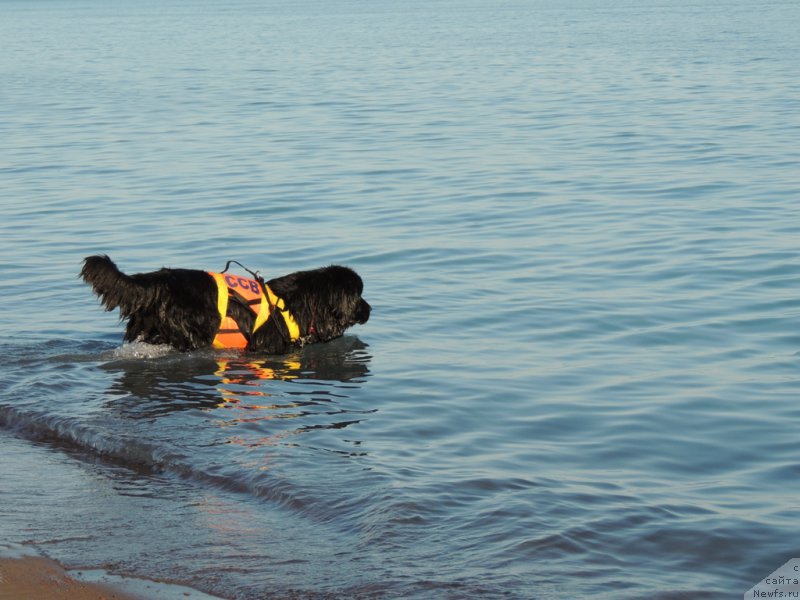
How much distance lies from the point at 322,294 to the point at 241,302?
0.63m

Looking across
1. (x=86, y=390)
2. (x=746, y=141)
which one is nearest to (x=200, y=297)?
(x=86, y=390)

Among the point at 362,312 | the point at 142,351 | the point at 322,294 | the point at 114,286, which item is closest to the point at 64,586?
the point at 114,286

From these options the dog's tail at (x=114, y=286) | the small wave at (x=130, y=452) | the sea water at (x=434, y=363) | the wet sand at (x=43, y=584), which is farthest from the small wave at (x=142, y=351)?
the wet sand at (x=43, y=584)

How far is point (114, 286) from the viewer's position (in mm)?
8250

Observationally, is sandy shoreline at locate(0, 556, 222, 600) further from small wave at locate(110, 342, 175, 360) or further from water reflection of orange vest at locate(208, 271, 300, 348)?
water reflection of orange vest at locate(208, 271, 300, 348)

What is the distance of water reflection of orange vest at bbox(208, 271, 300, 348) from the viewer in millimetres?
8883

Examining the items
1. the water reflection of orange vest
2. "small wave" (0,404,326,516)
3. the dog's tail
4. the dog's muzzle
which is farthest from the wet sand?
the dog's muzzle

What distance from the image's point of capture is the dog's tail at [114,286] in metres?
8.15

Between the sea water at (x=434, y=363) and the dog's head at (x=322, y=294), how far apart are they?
278 millimetres

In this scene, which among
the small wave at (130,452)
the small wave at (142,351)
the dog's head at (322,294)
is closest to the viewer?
the small wave at (130,452)

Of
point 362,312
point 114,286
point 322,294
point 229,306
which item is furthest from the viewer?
point 362,312

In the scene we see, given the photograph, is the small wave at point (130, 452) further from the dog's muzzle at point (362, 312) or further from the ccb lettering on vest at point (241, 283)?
the dog's muzzle at point (362, 312)

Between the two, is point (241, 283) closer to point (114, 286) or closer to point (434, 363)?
point (114, 286)

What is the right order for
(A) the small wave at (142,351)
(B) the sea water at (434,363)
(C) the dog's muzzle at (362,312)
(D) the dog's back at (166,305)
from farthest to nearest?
(C) the dog's muzzle at (362,312) → (A) the small wave at (142,351) → (D) the dog's back at (166,305) → (B) the sea water at (434,363)
